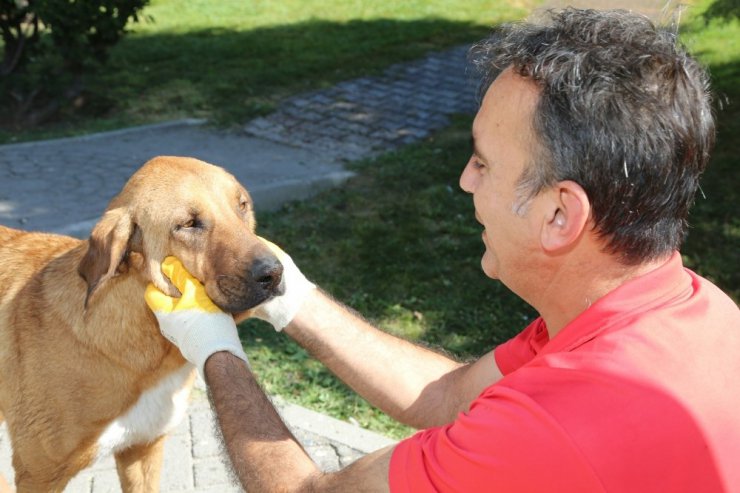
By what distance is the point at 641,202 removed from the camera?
238 cm

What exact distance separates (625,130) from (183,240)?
180 cm

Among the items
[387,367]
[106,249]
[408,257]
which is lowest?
[408,257]

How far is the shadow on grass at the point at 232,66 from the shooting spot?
35.2 ft

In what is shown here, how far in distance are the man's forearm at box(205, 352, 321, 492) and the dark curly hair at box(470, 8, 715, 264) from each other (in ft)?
3.50

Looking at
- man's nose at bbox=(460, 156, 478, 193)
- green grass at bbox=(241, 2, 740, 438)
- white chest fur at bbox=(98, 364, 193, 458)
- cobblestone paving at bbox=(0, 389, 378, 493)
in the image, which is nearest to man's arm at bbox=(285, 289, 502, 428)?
white chest fur at bbox=(98, 364, 193, 458)

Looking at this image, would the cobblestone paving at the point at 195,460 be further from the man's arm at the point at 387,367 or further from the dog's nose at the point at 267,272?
the dog's nose at the point at 267,272

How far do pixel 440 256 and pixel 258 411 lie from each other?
4.63m

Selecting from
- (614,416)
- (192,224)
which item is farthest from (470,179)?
(192,224)

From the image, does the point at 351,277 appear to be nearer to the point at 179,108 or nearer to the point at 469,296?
the point at 469,296

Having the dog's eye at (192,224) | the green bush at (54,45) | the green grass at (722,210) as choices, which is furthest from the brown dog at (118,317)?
the green bush at (54,45)

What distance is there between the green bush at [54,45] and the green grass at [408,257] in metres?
3.46

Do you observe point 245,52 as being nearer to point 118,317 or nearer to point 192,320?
point 118,317

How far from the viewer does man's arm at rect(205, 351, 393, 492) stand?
2510 mm

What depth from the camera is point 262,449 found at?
8.89ft
